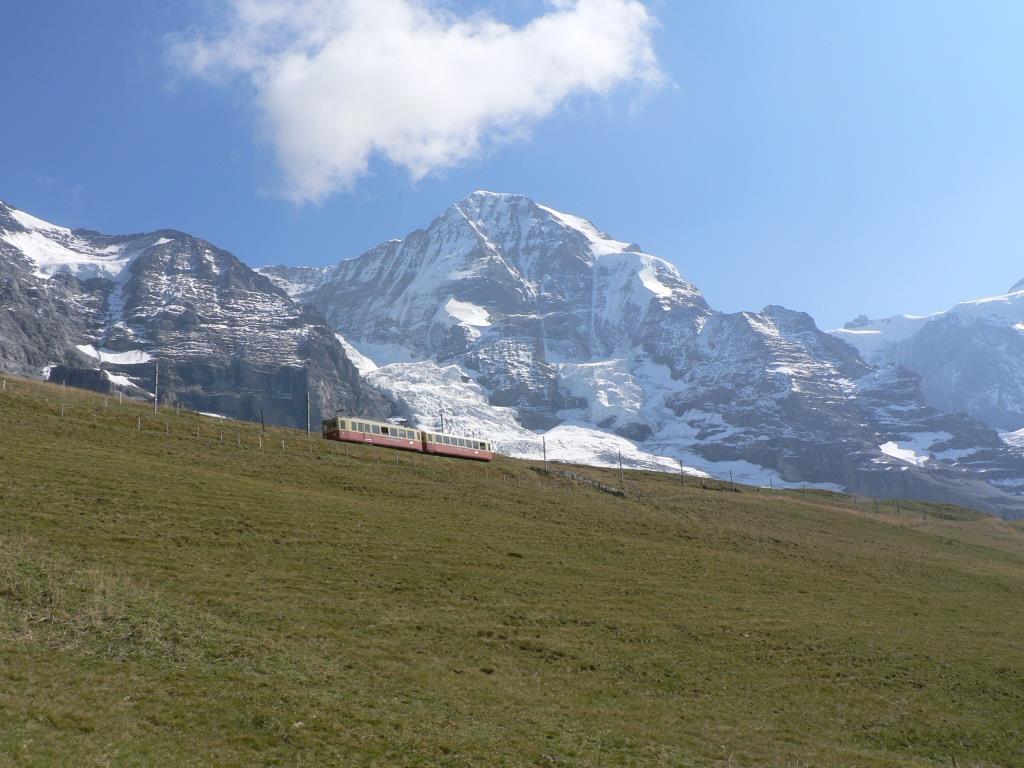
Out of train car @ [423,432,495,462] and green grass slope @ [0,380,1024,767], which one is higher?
train car @ [423,432,495,462]

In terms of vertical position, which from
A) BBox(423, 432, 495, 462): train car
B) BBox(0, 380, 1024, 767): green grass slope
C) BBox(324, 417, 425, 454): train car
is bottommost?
BBox(0, 380, 1024, 767): green grass slope

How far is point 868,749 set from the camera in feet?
79.9

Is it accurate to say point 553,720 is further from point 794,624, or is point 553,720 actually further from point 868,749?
point 794,624

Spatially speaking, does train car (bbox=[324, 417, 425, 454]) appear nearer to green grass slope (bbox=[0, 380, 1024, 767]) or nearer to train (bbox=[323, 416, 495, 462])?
train (bbox=[323, 416, 495, 462])

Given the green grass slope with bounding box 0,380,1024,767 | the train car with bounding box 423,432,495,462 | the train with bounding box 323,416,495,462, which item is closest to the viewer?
the green grass slope with bounding box 0,380,1024,767

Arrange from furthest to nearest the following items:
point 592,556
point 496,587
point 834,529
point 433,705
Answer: point 834,529 < point 592,556 < point 496,587 < point 433,705

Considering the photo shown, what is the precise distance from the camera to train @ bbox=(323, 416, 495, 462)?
78.2 metres

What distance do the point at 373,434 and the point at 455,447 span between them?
11.2m

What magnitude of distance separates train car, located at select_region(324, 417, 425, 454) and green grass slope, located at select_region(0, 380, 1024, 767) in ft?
58.5

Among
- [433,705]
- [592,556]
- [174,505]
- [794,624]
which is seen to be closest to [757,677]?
[794,624]

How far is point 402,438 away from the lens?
83.4m

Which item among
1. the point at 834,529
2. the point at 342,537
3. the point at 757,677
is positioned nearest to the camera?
the point at 757,677

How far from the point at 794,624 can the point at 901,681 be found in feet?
22.4

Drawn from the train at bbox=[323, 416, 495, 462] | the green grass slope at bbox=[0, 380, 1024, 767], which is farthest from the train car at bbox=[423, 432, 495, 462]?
the green grass slope at bbox=[0, 380, 1024, 767]
